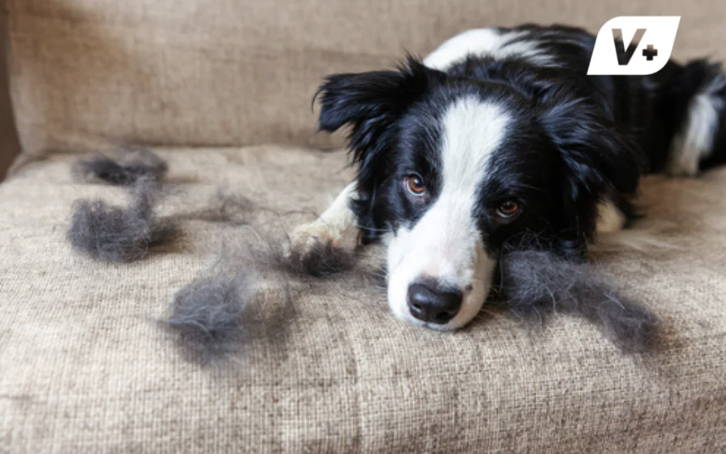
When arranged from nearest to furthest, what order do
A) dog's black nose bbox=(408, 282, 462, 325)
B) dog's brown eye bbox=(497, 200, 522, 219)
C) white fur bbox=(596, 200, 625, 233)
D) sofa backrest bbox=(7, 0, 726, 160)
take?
dog's black nose bbox=(408, 282, 462, 325) → dog's brown eye bbox=(497, 200, 522, 219) → white fur bbox=(596, 200, 625, 233) → sofa backrest bbox=(7, 0, 726, 160)

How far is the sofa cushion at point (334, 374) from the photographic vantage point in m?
0.99

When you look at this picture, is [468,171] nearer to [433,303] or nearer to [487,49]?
[433,303]

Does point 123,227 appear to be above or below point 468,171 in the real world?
below

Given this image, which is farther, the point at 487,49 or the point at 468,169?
the point at 487,49

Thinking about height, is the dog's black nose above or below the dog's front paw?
above

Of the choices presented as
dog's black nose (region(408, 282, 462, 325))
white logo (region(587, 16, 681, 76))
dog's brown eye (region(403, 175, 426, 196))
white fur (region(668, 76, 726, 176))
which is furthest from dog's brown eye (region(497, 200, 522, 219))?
white fur (region(668, 76, 726, 176))

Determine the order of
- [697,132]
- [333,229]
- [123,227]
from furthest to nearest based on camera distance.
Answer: [697,132], [333,229], [123,227]

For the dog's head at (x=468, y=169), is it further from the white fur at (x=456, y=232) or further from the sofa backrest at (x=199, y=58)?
the sofa backrest at (x=199, y=58)

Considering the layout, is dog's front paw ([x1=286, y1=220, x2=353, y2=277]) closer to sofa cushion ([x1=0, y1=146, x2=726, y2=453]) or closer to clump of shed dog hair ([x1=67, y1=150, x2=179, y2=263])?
sofa cushion ([x1=0, y1=146, x2=726, y2=453])

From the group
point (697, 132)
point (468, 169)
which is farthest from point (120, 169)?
point (697, 132)

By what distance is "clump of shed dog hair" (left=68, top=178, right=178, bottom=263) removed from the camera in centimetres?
136

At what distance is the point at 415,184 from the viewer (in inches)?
56.8

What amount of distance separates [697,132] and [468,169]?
4.30 ft

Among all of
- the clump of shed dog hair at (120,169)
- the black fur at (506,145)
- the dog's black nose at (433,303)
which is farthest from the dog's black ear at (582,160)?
the clump of shed dog hair at (120,169)
